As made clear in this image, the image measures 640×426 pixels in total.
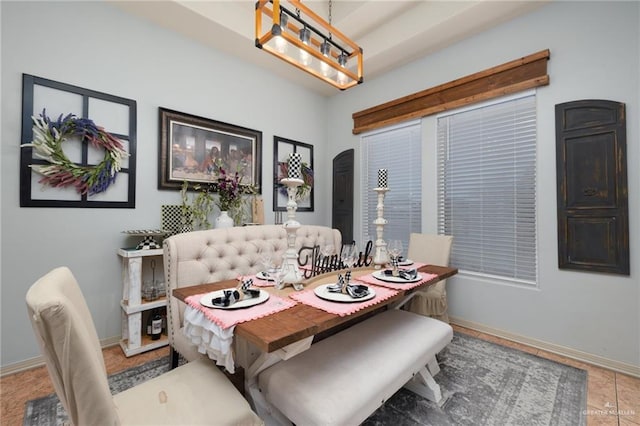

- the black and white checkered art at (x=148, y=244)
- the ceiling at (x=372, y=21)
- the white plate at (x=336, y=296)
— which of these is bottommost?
the white plate at (x=336, y=296)

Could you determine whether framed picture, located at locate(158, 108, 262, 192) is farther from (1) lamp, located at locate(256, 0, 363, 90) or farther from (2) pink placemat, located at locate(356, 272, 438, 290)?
(2) pink placemat, located at locate(356, 272, 438, 290)

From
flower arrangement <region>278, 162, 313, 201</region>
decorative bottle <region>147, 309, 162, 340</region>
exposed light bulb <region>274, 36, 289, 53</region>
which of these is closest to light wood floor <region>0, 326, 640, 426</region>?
decorative bottle <region>147, 309, 162, 340</region>

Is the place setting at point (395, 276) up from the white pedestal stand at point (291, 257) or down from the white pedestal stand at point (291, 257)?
down

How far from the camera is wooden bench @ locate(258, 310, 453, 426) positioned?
1.09 m

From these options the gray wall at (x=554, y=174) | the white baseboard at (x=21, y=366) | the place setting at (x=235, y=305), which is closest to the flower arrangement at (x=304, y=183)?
the gray wall at (x=554, y=174)

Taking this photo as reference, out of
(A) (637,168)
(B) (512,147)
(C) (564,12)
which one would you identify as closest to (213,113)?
(B) (512,147)

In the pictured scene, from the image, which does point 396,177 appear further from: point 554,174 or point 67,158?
point 67,158

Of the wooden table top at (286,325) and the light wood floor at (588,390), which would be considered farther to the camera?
the light wood floor at (588,390)

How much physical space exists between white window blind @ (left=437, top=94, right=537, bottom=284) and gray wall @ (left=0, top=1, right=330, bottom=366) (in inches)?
103

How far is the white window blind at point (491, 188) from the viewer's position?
2.57 metres

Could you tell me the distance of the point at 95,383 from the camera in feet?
2.66

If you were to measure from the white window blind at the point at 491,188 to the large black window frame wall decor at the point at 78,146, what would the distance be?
10.7 feet

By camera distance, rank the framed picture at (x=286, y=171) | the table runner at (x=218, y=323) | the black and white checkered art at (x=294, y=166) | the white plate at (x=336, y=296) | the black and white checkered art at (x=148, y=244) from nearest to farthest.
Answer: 1. the table runner at (x=218, y=323)
2. the white plate at (x=336, y=296)
3. the black and white checkered art at (x=294, y=166)
4. the black and white checkered art at (x=148, y=244)
5. the framed picture at (x=286, y=171)

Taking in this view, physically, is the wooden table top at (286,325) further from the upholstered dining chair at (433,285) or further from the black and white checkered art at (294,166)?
the upholstered dining chair at (433,285)
